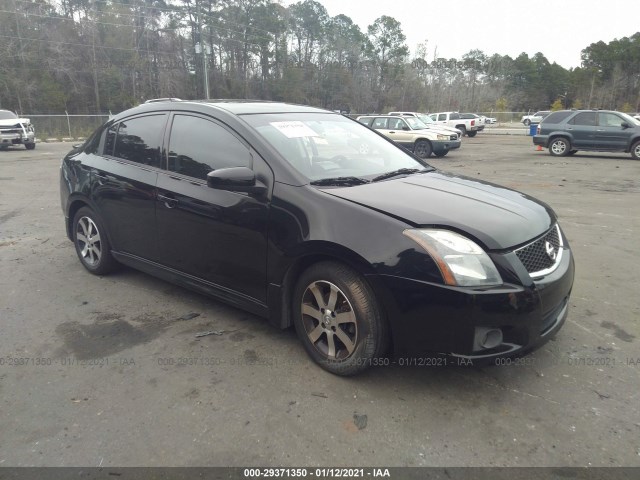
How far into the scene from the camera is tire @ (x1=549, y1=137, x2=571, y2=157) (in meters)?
17.4

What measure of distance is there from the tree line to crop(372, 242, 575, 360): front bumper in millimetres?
30055

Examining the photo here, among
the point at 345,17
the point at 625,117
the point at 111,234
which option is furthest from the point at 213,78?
the point at 111,234

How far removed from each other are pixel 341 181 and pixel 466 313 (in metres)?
1.25

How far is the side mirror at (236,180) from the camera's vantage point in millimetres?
2979

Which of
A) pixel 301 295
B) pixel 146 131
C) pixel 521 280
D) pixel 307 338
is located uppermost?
pixel 146 131

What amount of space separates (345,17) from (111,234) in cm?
8012

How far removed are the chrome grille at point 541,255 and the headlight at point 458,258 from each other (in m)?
Result: 0.25

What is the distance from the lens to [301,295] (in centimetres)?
298

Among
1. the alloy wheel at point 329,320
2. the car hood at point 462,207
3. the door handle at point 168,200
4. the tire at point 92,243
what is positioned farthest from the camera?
the tire at point 92,243

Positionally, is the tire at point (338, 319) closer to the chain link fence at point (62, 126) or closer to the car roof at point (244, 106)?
the car roof at point (244, 106)

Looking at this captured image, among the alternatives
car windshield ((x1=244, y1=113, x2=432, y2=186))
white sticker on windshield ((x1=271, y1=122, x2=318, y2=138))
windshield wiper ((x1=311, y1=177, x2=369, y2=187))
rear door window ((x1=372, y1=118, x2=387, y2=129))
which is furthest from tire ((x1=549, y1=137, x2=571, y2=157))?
windshield wiper ((x1=311, y1=177, x2=369, y2=187))

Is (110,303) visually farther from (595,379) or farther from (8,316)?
(595,379)

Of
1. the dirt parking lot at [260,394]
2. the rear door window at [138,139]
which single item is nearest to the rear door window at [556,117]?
the dirt parking lot at [260,394]

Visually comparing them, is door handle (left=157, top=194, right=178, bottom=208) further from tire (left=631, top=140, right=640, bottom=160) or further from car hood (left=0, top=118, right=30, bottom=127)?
car hood (left=0, top=118, right=30, bottom=127)
